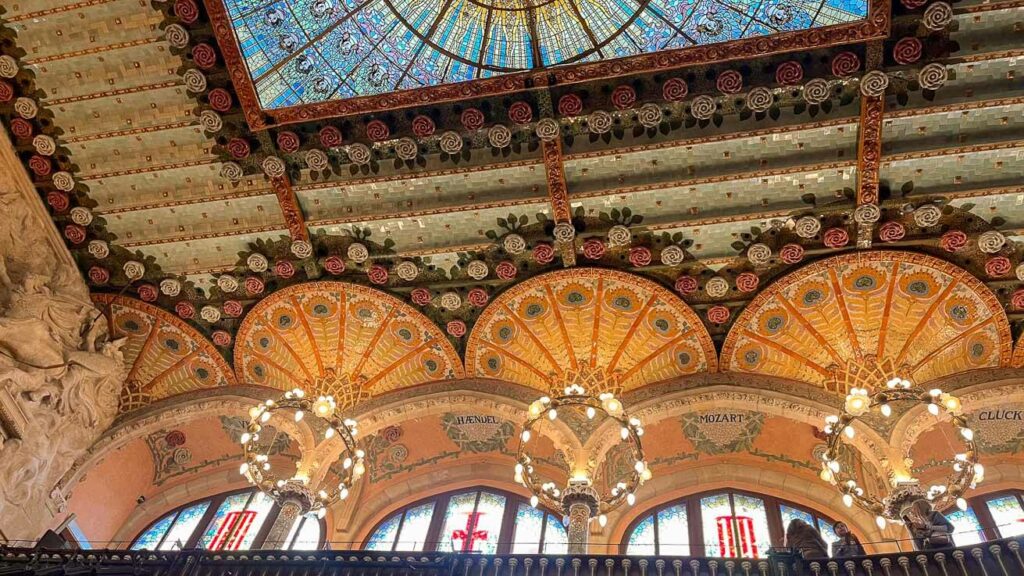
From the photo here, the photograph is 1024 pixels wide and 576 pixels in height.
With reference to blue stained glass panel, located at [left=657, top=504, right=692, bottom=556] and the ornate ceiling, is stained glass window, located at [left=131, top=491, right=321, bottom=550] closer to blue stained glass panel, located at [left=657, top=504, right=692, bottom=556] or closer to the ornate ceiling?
the ornate ceiling

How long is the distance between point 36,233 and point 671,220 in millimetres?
10217

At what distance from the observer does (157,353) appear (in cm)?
1301

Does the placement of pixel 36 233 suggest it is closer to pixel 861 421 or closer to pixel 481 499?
pixel 481 499

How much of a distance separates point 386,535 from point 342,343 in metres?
3.44

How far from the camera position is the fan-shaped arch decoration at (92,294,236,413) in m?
12.8

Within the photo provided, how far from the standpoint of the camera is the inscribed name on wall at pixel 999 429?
11.4m

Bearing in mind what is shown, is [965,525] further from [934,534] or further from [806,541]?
[806,541]

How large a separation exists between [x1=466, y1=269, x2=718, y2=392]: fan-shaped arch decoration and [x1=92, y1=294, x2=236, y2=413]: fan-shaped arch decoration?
4661 mm

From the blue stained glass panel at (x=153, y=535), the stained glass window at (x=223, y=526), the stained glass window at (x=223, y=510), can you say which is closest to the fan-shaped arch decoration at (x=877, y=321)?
the stained glass window at (x=223, y=526)

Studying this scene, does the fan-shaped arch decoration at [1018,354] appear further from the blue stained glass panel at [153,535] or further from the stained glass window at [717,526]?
the blue stained glass panel at [153,535]

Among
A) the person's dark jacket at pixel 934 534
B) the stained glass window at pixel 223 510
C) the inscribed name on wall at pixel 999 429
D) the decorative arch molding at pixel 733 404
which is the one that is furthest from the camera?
the stained glass window at pixel 223 510

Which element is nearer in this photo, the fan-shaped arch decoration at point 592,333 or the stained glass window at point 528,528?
the fan-shaped arch decoration at point 592,333

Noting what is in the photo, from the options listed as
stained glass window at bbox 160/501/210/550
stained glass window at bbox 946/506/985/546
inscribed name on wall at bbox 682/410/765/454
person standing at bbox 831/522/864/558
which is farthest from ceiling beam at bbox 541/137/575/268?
stained glass window at bbox 160/501/210/550

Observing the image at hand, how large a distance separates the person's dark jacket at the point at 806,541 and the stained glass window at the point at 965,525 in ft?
12.9
